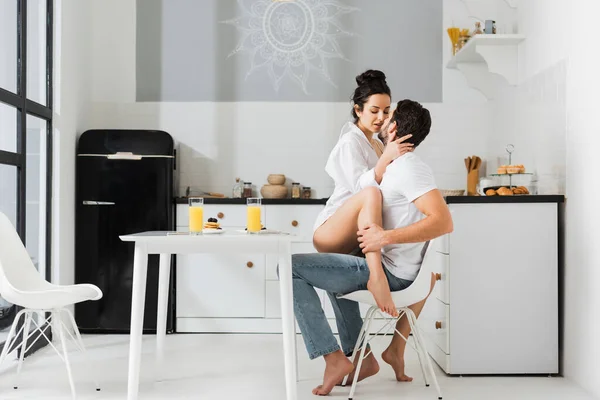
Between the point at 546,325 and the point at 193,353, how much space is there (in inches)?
77.0

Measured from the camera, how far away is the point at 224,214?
478cm

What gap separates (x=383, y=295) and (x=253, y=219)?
2.07 ft

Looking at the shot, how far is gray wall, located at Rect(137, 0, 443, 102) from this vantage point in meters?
5.26

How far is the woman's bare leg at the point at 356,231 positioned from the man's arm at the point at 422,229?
0.17 feet

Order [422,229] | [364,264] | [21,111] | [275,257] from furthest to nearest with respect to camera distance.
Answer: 1. [275,257]
2. [21,111]
3. [364,264]
4. [422,229]

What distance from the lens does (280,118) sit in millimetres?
5262

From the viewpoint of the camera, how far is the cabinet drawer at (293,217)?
479 centimetres

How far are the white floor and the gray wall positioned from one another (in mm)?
2013

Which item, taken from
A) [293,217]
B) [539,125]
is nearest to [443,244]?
[539,125]

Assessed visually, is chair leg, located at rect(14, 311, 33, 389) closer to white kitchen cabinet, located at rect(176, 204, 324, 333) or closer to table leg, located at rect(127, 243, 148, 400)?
table leg, located at rect(127, 243, 148, 400)

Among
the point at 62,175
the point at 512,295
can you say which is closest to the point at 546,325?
the point at 512,295

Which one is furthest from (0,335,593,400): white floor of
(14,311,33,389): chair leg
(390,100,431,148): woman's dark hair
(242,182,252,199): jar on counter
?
(242,182,252,199): jar on counter

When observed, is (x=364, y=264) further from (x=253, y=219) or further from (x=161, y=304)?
(x=161, y=304)

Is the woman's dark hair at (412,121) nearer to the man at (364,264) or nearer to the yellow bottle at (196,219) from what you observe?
the man at (364,264)
